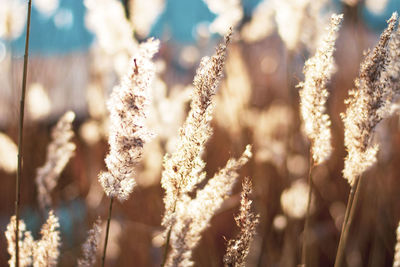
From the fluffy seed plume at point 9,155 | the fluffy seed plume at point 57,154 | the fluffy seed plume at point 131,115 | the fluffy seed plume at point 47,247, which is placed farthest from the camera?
the fluffy seed plume at point 9,155

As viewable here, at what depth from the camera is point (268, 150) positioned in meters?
1.53

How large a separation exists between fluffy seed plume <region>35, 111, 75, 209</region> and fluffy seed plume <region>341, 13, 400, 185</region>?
51 cm

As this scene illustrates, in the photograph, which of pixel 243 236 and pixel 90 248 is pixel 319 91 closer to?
pixel 243 236

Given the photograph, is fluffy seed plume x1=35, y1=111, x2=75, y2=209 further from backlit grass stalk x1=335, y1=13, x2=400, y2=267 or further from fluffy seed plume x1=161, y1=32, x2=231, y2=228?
backlit grass stalk x1=335, y1=13, x2=400, y2=267

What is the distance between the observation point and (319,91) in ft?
1.87

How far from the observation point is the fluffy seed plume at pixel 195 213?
1.88 ft

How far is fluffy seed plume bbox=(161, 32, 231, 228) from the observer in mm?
510

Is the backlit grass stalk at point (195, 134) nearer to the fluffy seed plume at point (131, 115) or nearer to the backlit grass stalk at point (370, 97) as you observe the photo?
the fluffy seed plume at point (131, 115)

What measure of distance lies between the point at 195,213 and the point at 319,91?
0.83 ft

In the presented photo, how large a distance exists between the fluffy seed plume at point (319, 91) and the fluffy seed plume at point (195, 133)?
15 cm

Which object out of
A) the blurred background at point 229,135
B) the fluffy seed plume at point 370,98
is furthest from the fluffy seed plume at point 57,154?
the fluffy seed plume at point 370,98

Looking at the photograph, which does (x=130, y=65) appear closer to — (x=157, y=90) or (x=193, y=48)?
(x=157, y=90)

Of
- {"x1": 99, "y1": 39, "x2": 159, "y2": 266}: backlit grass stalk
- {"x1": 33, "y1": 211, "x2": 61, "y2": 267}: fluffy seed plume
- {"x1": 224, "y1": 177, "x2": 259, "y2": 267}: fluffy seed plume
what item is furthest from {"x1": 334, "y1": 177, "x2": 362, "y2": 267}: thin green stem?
{"x1": 33, "y1": 211, "x2": 61, "y2": 267}: fluffy seed plume

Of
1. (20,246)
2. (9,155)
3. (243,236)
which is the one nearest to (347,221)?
(243,236)
